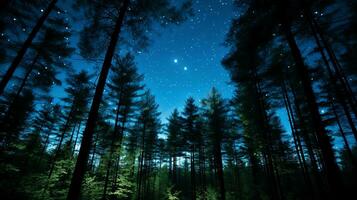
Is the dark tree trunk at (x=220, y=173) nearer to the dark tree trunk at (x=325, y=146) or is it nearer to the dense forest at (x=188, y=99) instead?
the dense forest at (x=188, y=99)

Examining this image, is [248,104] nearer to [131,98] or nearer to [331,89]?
[331,89]

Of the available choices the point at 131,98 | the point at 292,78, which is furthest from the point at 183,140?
the point at 292,78

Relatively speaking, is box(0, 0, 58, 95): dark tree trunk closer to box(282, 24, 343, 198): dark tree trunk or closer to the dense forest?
the dense forest

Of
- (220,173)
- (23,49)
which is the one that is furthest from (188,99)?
(23,49)

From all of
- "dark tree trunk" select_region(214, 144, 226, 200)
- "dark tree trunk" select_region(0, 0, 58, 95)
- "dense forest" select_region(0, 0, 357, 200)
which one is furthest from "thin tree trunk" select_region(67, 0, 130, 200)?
"dark tree trunk" select_region(214, 144, 226, 200)

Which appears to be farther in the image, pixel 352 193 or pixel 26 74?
pixel 26 74

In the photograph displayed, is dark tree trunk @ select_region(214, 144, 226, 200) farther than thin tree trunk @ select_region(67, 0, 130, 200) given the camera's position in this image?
Yes

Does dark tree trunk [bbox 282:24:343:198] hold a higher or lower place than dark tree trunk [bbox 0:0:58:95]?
lower

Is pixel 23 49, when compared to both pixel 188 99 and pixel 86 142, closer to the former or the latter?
pixel 86 142

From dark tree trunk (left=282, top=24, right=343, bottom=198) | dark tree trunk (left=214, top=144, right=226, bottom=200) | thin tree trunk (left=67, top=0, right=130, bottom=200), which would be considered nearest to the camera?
thin tree trunk (left=67, top=0, right=130, bottom=200)

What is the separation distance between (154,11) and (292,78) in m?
11.4

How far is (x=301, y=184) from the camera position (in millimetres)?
20688

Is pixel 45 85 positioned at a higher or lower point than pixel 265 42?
higher

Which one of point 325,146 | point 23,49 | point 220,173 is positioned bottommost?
point 220,173
